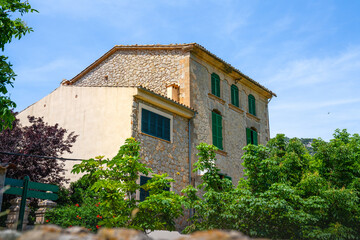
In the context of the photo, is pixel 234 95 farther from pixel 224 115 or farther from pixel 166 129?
pixel 166 129

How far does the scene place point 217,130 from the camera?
17656 millimetres

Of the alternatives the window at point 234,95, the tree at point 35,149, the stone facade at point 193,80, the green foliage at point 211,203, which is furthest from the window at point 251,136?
the tree at point 35,149

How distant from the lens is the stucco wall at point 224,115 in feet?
55.5

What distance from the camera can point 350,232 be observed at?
12305 mm

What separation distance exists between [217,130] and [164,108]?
3716 mm

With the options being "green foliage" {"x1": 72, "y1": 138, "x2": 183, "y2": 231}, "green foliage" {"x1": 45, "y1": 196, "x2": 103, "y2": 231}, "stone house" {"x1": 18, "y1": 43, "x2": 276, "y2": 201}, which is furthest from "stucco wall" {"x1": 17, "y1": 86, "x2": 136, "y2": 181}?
"green foliage" {"x1": 72, "y1": 138, "x2": 183, "y2": 231}

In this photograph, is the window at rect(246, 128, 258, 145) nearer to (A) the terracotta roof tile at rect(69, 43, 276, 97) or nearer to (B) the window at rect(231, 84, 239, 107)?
(B) the window at rect(231, 84, 239, 107)

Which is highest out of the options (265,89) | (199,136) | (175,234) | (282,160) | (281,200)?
(265,89)

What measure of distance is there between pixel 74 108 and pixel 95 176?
6.16 meters

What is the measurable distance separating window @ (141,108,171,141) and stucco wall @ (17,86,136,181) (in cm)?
71

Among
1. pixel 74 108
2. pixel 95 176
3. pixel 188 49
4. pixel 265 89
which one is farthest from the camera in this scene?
pixel 265 89

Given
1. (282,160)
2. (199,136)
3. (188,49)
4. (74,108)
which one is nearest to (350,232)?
(282,160)

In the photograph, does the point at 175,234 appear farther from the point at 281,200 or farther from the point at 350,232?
the point at 350,232

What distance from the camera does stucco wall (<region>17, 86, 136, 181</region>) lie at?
1386 cm
